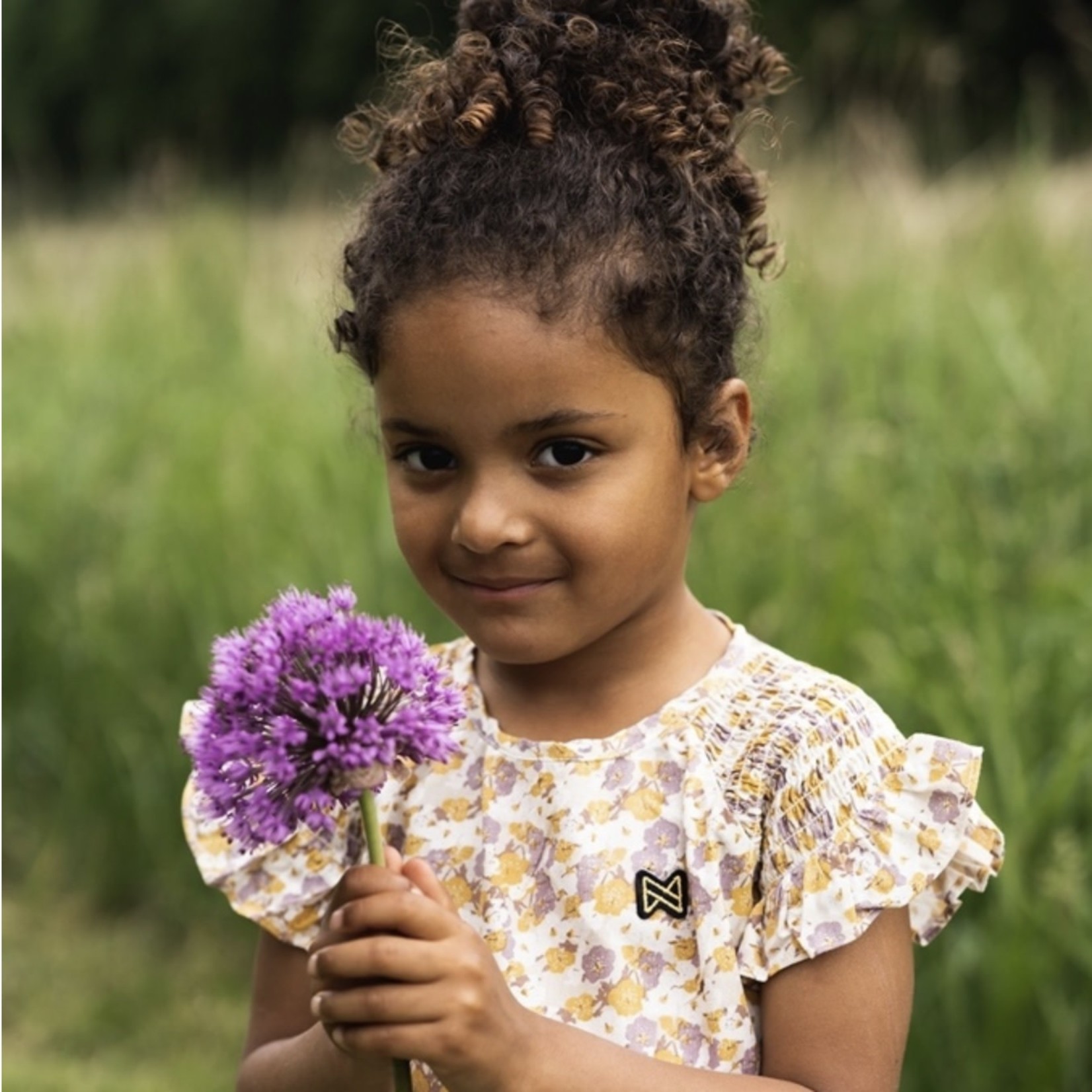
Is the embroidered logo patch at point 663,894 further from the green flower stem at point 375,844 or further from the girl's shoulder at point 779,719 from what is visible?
the green flower stem at point 375,844

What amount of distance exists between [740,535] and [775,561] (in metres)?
0.11

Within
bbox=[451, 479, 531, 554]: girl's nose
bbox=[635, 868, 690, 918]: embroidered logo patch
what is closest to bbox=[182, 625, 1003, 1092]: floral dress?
bbox=[635, 868, 690, 918]: embroidered logo patch

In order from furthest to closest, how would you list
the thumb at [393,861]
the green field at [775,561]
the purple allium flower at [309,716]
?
1. the green field at [775,561]
2. the thumb at [393,861]
3. the purple allium flower at [309,716]

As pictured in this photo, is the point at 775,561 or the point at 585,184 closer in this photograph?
the point at 585,184

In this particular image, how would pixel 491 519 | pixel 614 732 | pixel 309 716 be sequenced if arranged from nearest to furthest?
pixel 309 716 → pixel 491 519 → pixel 614 732

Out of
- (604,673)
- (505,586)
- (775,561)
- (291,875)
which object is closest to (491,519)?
(505,586)

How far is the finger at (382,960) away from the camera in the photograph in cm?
150

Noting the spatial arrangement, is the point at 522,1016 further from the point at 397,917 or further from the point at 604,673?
the point at 604,673

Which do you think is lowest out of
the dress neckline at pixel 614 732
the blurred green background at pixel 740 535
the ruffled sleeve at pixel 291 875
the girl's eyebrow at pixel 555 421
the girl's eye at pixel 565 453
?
the blurred green background at pixel 740 535

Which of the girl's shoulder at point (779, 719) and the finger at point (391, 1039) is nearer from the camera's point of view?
the finger at point (391, 1039)

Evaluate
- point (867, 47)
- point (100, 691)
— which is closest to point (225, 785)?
point (100, 691)

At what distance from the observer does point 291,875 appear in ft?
6.98

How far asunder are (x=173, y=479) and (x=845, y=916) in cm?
370

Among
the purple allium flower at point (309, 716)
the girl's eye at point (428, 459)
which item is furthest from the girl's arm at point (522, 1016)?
the girl's eye at point (428, 459)
